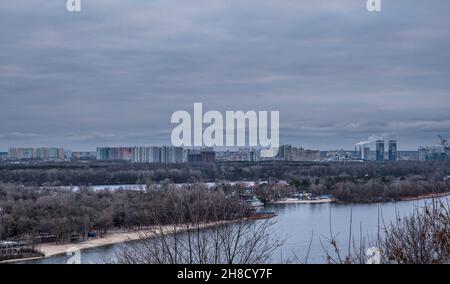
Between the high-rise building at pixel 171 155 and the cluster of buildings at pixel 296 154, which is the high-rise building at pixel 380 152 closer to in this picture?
the cluster of buildings at pixel 296 154

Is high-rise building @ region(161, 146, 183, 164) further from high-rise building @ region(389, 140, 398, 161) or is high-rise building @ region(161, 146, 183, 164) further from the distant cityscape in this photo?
high-rise building @ region(389, 140, 398, 161)

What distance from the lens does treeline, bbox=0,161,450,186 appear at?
4.66 metres

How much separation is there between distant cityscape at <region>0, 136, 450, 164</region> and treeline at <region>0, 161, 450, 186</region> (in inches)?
3.3

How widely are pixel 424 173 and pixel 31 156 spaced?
10.3 ft

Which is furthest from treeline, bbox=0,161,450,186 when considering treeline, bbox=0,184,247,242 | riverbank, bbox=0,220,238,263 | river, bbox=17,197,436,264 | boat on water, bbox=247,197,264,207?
river, bbox=17,197,436,264

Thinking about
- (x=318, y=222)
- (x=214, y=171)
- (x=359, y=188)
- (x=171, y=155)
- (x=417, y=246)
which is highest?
(x=171, y=155)

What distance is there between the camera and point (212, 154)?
420 cm

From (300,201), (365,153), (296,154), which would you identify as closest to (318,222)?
(300,201)

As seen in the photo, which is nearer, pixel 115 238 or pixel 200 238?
pixel 200 238

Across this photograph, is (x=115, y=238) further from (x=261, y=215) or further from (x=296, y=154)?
(x=296, y=154)

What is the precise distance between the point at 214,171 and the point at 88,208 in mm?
1607

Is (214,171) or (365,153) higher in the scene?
(365,153)
